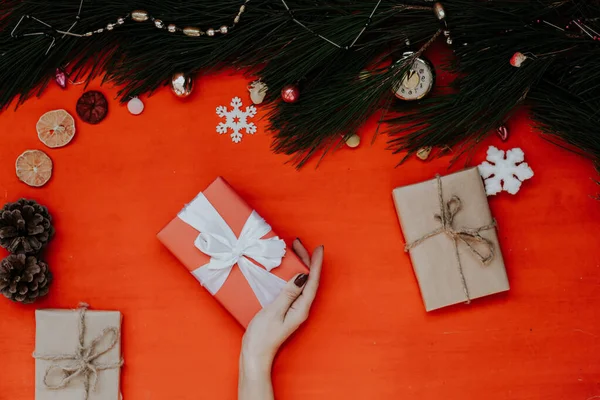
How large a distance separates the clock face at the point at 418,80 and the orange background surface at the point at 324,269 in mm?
121

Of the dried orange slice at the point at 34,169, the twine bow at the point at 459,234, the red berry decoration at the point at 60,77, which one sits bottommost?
the twine bow at the point at 459,234

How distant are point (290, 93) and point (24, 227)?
58 centimetres

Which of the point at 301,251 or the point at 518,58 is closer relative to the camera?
the point at 518,58

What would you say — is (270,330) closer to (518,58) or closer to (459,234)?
(459,234)

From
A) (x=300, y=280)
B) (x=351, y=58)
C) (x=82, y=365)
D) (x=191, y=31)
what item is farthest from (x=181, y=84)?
(x=82, y=365)

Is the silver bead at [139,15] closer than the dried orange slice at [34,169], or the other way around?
the silver bead at [139,15]

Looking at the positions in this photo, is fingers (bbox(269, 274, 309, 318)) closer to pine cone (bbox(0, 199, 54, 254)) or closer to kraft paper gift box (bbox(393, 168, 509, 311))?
kraft paper gift box (bbox(393, 168, 509, 311))

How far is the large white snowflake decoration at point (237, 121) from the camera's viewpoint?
52.2 inches

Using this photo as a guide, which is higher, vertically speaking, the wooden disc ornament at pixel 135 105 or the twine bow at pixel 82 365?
the wooden disc ornament at pixel 135 105

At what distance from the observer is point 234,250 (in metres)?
1.26

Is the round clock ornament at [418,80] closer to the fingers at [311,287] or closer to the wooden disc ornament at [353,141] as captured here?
the wooden disc ornament at [353,141]

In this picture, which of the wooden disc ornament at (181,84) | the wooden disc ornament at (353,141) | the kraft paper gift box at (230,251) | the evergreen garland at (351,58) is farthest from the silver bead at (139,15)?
the wooden disc ornament at (353,141)

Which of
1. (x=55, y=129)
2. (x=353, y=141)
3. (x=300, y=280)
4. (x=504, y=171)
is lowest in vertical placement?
(x=300, y=280)

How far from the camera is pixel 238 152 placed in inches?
52.3
